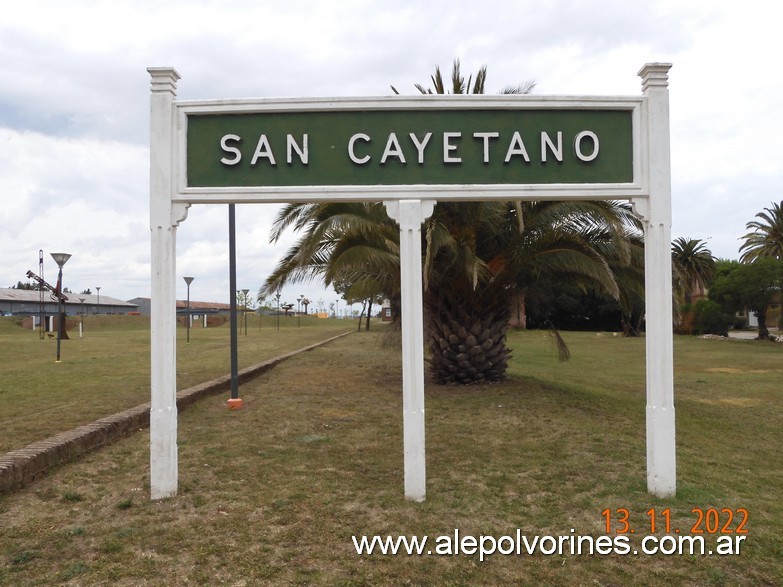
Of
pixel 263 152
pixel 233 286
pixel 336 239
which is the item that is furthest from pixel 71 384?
pixel 263 152

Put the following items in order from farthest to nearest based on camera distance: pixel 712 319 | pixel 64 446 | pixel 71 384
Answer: pixel 712 319
pixel 71 384
pixel 64 446

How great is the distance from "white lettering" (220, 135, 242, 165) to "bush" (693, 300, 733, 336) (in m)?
33.1

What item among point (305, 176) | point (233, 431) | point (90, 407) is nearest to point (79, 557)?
point (305, 176)

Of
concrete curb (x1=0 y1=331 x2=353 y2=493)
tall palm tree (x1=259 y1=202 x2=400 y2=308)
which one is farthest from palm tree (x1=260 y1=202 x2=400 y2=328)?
concrete curb (x1=0 y1=331 x2=353 y2=493)

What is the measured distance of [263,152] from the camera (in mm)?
4734

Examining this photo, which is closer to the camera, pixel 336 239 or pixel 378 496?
pixel 378 496

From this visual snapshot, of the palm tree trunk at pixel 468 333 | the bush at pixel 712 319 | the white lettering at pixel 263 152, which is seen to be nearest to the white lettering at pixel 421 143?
the white lettering at pixel 263 152

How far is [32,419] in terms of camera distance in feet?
23.7

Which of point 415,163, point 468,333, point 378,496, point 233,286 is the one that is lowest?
point 378,496

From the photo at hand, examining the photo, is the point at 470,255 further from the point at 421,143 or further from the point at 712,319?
the point at 712,319

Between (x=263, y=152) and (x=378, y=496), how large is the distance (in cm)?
289

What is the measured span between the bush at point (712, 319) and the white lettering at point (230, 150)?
33144 millimetres

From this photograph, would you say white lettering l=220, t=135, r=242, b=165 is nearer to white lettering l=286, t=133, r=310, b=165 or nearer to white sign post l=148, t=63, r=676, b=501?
white sign post l=148, t=63, r=676, b=501

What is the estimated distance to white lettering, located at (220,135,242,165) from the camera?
472cm
